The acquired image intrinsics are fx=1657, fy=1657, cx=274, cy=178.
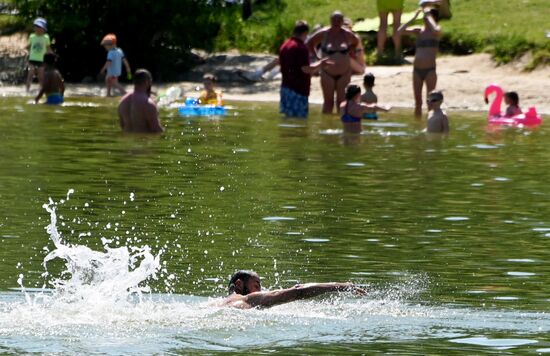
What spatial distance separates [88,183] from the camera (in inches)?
656

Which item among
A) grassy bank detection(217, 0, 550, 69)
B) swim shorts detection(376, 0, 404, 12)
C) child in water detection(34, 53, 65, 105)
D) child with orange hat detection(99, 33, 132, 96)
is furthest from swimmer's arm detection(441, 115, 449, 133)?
child with orange hat detection(99, 33, 132, 96)

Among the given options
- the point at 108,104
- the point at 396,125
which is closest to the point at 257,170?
the point at 396,125

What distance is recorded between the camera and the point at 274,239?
43.3 feet

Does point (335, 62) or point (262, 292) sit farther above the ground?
point (335, 62)

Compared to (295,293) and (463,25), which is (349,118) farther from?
(295,293)

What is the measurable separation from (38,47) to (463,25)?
8.30 metres

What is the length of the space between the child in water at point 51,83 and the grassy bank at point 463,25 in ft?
23.9

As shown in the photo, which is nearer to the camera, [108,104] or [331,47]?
[331,47]

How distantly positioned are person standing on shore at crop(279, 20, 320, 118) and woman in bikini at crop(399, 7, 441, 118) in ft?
5.63

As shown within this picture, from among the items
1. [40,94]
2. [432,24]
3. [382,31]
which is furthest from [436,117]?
[382,31]

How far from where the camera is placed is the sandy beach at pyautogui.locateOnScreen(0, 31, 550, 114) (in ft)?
93.4

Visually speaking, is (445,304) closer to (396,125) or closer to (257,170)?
(257,170)

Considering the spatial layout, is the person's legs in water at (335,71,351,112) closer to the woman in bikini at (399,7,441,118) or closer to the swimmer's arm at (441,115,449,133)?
the woman in bikini at (399,7,441,118)

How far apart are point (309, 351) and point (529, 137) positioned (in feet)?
46.9
